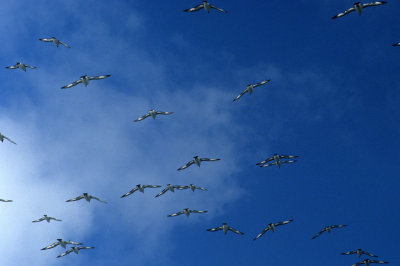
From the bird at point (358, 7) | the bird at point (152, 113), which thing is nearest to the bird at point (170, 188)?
the bird at point (152, 113)

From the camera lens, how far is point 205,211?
11981 centimetres

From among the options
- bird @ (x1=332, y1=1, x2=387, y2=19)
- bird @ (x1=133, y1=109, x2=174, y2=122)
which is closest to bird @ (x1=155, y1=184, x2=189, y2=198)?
bird @ (x1=133, y1=109, x2=174, y2=122)

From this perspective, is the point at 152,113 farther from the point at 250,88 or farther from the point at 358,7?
the point at 358,7

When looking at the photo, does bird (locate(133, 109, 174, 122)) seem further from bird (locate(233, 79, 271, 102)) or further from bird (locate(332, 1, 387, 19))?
bird (locate(332, 1, 387, 19))

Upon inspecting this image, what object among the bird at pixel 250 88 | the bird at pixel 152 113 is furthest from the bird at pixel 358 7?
the bird at pixel 152 113

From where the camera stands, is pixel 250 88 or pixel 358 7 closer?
pixel 358 7

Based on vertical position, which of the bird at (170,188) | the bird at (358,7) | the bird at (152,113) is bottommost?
the bird at (170,188)

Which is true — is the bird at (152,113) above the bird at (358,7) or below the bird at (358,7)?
below

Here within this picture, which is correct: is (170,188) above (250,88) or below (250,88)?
below

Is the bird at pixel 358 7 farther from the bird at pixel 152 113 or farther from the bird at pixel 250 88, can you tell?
the bird at pixel 152 113

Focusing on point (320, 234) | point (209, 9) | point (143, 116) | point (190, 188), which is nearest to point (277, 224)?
point (320, 234)

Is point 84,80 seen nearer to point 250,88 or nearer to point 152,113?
point 152,113

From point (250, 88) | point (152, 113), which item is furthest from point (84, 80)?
point (250, 88)

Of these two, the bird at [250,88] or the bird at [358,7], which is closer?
the bird at [358,7]
